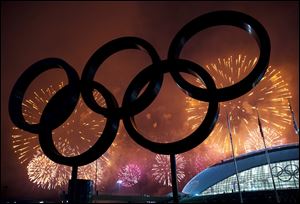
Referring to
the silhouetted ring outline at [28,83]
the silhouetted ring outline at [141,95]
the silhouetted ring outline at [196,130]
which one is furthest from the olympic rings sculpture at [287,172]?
the silhouetted ring outline at [28,83]

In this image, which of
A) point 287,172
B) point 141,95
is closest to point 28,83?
point 141,95

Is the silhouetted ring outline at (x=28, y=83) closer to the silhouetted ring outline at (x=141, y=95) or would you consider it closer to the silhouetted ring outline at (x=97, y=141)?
the silhouetted ring outline at (x=97, y=141)

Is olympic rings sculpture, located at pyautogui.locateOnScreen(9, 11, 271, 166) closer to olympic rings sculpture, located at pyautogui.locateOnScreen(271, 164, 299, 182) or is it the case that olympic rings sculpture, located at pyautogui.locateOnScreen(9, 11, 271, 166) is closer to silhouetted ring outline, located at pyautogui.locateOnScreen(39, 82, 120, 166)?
silhouetted ring outline, located at pyautogui.locateOnScreen(39, 82, 120, 166)

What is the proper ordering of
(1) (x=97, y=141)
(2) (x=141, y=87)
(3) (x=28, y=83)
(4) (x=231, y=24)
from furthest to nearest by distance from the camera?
1. (3) (x=28, y=83)
2. (2) (x=141, y=87)
3. (1) (x=97, y=141)
4. (4) (x=231, y=24)

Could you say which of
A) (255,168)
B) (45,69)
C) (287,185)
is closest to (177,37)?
(45,69)

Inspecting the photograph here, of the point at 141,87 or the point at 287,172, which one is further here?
the point at 287,172

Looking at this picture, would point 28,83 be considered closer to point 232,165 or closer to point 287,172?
point 287,172

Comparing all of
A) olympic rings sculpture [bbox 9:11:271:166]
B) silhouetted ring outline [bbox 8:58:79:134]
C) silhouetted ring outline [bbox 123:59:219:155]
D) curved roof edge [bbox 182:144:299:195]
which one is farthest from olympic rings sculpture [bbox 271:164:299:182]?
silhouetted ring outline [bbox 8:58:79:134]
